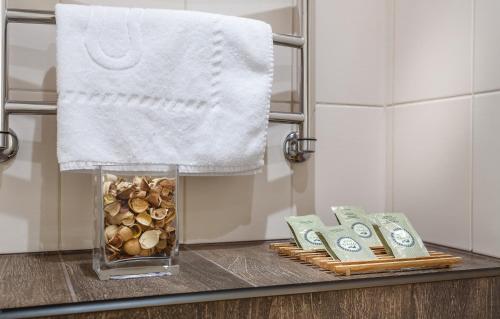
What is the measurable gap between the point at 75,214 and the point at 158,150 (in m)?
0.20

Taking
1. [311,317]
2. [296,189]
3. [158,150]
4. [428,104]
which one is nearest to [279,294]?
[311,317]

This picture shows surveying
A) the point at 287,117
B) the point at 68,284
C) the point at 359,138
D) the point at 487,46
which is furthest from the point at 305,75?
the point at 68,284

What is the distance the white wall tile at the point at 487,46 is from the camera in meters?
0.85

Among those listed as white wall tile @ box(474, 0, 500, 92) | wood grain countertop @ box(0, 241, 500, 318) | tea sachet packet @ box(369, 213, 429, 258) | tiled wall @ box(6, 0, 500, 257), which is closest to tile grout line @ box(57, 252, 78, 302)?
wood grain countertop @ box(0, 241, 500, 318)

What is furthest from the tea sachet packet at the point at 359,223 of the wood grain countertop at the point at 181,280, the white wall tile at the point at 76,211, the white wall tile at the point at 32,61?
the white wall tile at the point at 32,61

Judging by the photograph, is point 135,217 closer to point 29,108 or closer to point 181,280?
point 181,280

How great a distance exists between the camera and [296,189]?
1055mm

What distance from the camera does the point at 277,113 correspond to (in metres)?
0.96

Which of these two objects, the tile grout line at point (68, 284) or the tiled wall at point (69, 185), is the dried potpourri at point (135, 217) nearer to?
the tile grout line at point (68, 284)

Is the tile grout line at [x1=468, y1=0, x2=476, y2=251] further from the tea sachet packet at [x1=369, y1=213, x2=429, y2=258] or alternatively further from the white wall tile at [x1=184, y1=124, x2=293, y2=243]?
the white wall tile at [x1=184, y1=124, x2=293, y2=243]

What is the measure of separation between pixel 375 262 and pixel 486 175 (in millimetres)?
265

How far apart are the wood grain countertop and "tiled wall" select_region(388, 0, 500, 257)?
10 centimetres

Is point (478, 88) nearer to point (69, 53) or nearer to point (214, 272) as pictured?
point (214, 272)

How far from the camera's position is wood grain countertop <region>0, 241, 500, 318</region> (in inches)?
23.1
